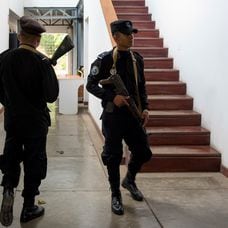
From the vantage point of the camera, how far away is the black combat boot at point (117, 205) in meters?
3.30

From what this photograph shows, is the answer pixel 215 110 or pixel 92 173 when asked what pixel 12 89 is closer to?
pixel 92 173

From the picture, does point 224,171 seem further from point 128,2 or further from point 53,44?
point 53,44

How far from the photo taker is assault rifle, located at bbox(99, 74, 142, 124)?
3.11 metres

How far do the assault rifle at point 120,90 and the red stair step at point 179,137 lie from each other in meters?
1.61

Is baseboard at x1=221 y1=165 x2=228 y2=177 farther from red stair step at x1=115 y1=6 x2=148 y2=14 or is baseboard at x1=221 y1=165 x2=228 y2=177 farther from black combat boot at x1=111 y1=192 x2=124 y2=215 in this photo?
red stair step at x1=115 y1=6 x2=148 y2=14

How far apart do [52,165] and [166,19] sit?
10.7 ft

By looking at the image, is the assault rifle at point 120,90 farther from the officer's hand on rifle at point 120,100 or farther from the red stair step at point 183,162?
the red stair step at point 183,162

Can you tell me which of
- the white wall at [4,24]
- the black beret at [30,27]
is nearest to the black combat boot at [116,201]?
the black beret at [30,27]

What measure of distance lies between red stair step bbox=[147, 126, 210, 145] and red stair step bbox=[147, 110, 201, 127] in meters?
0.20

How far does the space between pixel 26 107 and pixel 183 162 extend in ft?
7.14

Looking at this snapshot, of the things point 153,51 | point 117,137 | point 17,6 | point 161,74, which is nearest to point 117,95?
point 117,137

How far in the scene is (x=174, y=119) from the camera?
17.2 ft

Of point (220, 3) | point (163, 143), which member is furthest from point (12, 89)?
point (220, 3)

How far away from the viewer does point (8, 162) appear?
3076 millimetres
